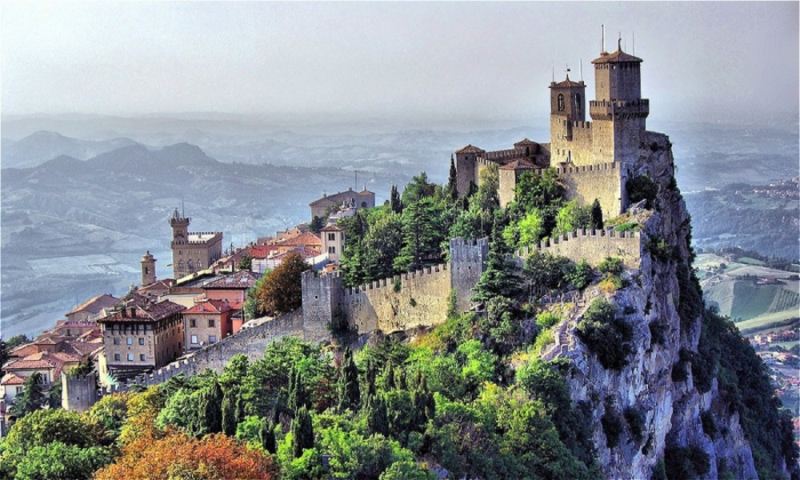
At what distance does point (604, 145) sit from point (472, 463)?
49.8 feet

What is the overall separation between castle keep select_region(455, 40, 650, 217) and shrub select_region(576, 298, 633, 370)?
5.13 meters

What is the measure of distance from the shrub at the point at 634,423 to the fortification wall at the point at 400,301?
17.9 ft

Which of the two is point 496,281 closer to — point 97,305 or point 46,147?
point 97,305

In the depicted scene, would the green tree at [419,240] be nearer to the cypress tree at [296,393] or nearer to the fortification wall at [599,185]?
the fortification wall at [599,185]

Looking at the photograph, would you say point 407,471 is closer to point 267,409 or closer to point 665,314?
point 267,409

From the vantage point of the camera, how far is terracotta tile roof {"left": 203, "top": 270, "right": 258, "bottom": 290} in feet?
144

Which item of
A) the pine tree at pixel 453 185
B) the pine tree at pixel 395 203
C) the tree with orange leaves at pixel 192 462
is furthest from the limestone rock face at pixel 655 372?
the tree with orange leaves at pixel 192 462

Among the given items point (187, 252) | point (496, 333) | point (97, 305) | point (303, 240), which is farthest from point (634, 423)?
point (97, 305)

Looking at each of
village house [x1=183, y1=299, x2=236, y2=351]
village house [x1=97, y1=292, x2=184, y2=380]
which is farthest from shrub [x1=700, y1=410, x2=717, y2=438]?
village house [x1=97, y1=292, x2=184, y2=380]

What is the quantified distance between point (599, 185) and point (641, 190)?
1.24 m

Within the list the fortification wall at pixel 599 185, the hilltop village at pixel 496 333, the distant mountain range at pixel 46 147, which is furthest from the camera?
the distant mountain range at pixel 46 147

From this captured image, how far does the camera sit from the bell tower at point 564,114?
4228 centimetres

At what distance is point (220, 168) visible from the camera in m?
153

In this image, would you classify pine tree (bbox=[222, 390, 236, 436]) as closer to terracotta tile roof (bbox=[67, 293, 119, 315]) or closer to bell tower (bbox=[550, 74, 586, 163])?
bell tower (bbox=[550, 74, 586, 163])
